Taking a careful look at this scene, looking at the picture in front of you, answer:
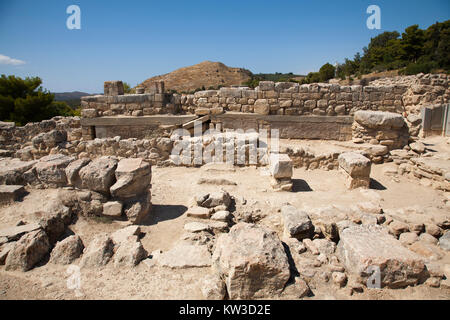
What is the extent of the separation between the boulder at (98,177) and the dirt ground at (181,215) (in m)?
0.51

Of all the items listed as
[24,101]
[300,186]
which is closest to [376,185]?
[300,186]

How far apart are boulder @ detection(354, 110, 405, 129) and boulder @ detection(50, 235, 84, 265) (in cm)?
788

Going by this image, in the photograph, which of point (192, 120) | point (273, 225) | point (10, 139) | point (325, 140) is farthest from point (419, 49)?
point (10, 139)

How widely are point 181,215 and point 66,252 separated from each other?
5.85 ft

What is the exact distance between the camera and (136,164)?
4.14 meters

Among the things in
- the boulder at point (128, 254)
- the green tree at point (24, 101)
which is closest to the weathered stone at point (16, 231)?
the boulder at point (128, 254)

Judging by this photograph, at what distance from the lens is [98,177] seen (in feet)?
12.7

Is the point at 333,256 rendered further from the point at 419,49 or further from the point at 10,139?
the point at 419,49

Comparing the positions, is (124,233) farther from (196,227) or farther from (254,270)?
(254,270)

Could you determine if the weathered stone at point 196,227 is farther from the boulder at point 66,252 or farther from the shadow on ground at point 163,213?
the boulder at point 66,252

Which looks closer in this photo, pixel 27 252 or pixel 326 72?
pixel 27 252

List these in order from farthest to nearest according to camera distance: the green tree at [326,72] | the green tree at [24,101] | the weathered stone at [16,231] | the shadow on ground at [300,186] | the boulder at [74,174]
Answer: the green tree at [326,72]
the green tree at [24,101]
the shadow on ground at [300,186]
the boulder at [74,174]
the weathered stone at [16,231]

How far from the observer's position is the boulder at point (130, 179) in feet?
12.7
